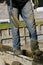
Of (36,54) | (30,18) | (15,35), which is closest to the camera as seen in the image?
(36,54)

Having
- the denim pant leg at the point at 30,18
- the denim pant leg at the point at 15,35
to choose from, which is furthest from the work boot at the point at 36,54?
the denim pant leg at the point at 15,35

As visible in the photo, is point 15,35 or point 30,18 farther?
point 15,35

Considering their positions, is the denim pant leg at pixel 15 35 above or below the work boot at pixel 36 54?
above

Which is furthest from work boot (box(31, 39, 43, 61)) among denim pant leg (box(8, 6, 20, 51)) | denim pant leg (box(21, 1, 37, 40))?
denim pant leg (box(8, 6, 20, 51))

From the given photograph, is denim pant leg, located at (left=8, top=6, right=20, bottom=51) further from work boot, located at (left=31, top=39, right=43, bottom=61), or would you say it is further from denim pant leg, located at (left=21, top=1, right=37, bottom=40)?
work boot, located at (left=31, top=39, right=43, bottom=61)

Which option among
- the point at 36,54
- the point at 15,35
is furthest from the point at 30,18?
the point at 36,54

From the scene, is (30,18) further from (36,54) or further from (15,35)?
(36,54)

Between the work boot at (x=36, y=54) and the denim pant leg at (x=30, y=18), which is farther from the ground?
the denim pant leg at (x=30, y=18)

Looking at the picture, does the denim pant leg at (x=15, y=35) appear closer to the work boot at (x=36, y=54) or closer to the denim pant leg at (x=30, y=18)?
the denim pant leg at (x=30, y=18)

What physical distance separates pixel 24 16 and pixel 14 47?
0.42 meters

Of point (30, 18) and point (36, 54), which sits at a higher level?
point (30, 18)

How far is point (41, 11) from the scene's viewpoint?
12.7 m

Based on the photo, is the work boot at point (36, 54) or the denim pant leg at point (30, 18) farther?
the denim pant leg at point (30, 18)

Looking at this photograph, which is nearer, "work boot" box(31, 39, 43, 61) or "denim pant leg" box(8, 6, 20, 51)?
"work boot" box(31, 39, 43, 61)
